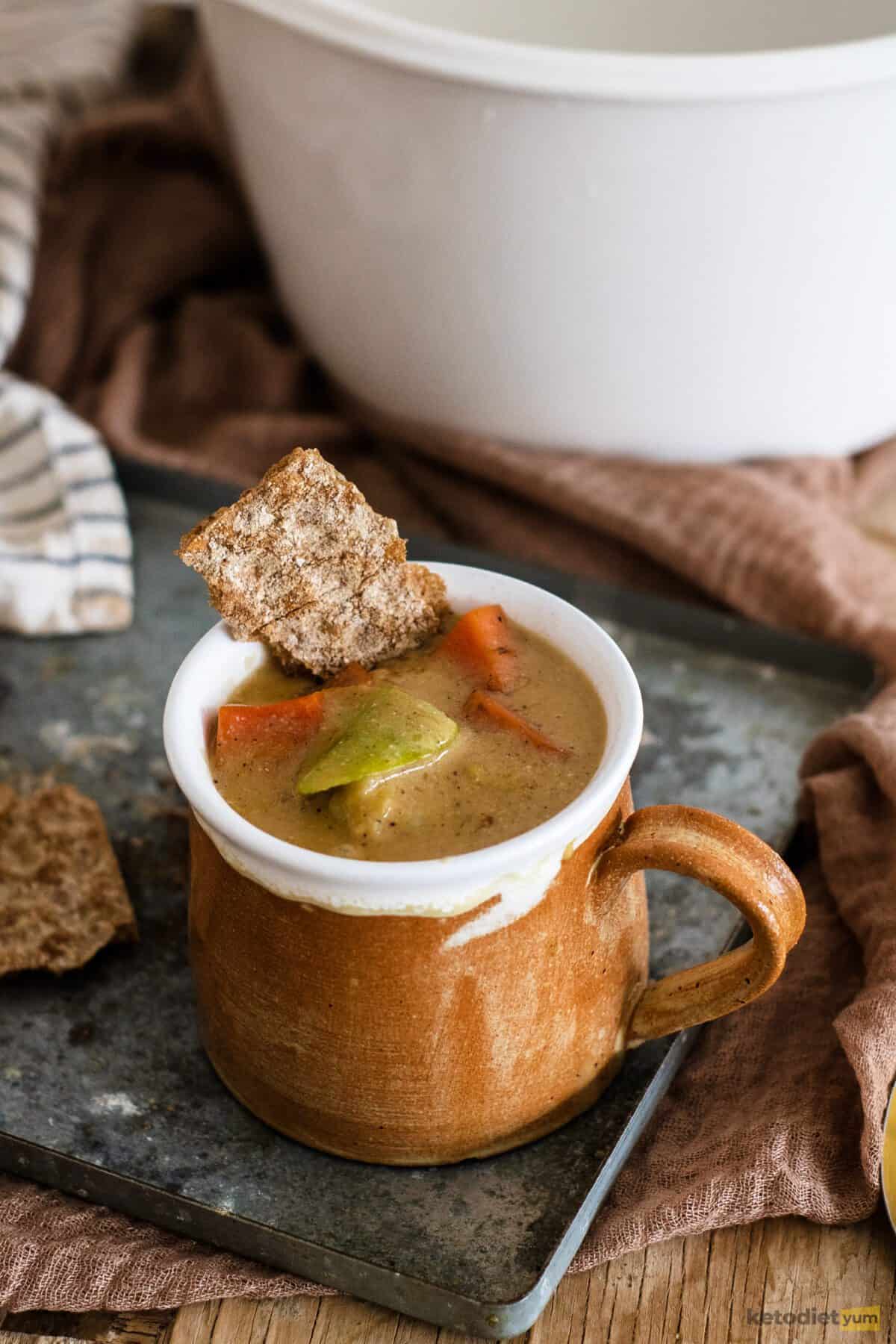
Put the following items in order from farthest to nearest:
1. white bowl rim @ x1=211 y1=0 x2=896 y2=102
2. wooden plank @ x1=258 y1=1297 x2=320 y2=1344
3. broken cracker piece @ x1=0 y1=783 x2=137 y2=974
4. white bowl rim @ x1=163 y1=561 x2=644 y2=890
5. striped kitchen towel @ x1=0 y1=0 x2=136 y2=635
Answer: striped kitchen towel @ x1=0 y1=0 x2=136 y2=635 → white bowl rim @ x1=211 y1=0 x2=896 y2=102 → broken cracker piece @ x1=0 y1=783 x2=137 y2=974 → wooden plank @ x1=258 y1=1297 x2=320 y2=1344 → white bowl rim @ x1=163 y1=561 x2=644 y2=890

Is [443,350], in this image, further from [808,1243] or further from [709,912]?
[808,1243]

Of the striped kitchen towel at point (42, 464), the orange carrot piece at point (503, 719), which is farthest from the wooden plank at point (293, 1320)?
the striped kitchen towel at point (42, 464)

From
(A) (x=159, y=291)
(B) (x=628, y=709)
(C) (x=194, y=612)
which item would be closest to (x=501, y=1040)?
(B) (x=628, y=709)

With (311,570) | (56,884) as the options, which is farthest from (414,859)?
(56,884)

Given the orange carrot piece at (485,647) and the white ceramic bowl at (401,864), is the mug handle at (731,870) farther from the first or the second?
the orange carrot piece at (485,647)

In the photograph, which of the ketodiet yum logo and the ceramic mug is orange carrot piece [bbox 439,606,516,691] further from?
the ketodiet yum logo

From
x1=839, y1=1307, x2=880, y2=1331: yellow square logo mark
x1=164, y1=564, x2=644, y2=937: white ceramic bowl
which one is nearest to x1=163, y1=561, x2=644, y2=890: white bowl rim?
x1=164, y1=564, x2=644, y2=937: white ceramic bowl
